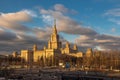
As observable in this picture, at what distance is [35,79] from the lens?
5231cm

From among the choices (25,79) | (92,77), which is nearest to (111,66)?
(92,77)

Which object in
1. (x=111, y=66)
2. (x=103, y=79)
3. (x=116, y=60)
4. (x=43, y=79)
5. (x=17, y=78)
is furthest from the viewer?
(x=116, y=60)

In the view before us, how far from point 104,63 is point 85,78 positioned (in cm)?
6051

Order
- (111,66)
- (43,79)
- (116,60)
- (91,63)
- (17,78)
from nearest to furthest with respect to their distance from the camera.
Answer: (43,79) < (17,78) < (111,66) < (116,60) < (91,63)

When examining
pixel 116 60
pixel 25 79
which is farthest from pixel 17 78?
pixel 116 60

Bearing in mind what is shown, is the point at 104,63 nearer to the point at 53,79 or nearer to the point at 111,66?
the point at 111,66

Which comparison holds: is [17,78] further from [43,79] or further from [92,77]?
[92,77]

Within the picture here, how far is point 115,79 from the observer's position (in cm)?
6166

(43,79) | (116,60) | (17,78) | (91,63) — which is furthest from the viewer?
(91,63)

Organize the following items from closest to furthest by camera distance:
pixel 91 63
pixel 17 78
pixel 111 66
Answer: pixel 17 78
pixel 111 66
pixel 91 63

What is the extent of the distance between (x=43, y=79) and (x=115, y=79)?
680 inches

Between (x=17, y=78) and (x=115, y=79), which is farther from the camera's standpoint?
(x=115, y=79)

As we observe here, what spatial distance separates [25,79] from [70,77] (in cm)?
1347

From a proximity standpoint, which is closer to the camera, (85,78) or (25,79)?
(25,79)
